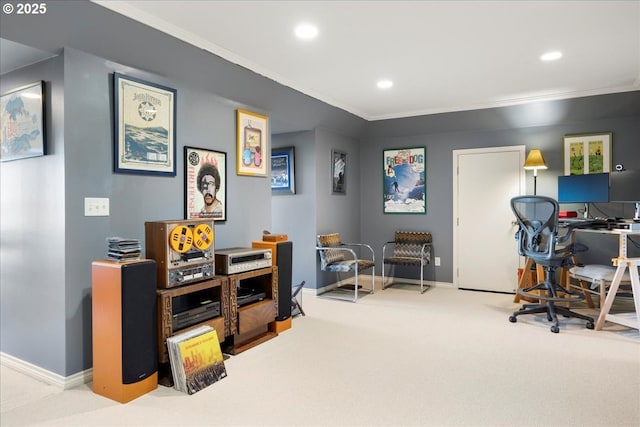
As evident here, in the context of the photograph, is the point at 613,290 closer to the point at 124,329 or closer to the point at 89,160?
the point at 124,329

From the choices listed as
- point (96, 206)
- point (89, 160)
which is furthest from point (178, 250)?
point (89, 160)

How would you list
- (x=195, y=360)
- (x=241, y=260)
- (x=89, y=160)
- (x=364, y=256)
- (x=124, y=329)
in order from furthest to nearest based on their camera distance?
(x=364, y=256), (x=241, y=260), (x=89, y=160), (x=195, y=360), (x=124, y=329)

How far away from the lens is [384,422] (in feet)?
6.88

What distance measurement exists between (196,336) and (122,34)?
2086mm

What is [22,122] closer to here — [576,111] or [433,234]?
[433,234]

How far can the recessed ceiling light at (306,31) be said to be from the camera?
2957 millimetres

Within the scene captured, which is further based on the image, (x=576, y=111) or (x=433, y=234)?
(x=433, y=234)

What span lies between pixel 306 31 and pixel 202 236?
1747 mm

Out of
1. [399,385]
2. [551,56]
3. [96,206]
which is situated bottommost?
[399,385]

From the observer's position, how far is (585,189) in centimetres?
449

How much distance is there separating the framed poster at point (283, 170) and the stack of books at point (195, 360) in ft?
9.76

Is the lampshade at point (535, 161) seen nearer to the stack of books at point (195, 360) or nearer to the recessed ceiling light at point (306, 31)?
the recessed ceiling light at point (306, 31)

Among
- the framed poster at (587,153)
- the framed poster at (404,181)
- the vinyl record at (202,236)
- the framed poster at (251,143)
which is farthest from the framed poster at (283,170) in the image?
the framed poster at (587,153)

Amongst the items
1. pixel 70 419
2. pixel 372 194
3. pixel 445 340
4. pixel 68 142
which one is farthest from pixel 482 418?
pixel 372 194
